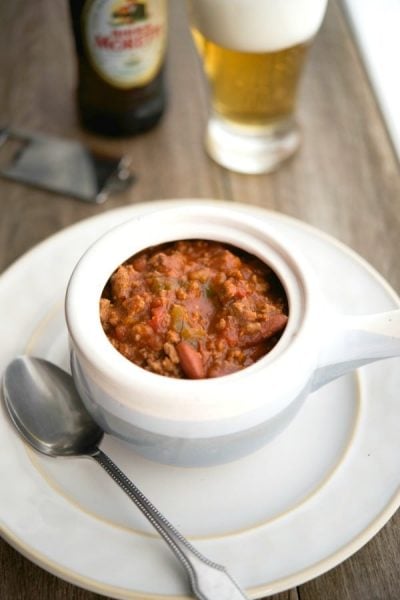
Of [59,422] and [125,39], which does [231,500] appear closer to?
[59,422]

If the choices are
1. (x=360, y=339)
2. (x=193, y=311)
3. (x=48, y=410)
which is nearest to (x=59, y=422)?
(x=48, y=410)

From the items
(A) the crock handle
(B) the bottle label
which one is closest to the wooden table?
(B) the bottle label

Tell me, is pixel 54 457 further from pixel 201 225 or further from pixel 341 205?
pixel 341 205

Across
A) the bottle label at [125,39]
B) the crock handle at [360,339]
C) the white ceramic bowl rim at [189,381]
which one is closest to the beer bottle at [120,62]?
the bottle label at [125,39]

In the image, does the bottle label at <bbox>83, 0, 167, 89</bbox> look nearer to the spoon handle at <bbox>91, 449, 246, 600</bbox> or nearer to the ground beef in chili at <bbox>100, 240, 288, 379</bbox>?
the ground beef in chili at <bbox>100, 240, 288, 379</bbox>

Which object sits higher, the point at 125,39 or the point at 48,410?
the point at 125,39
